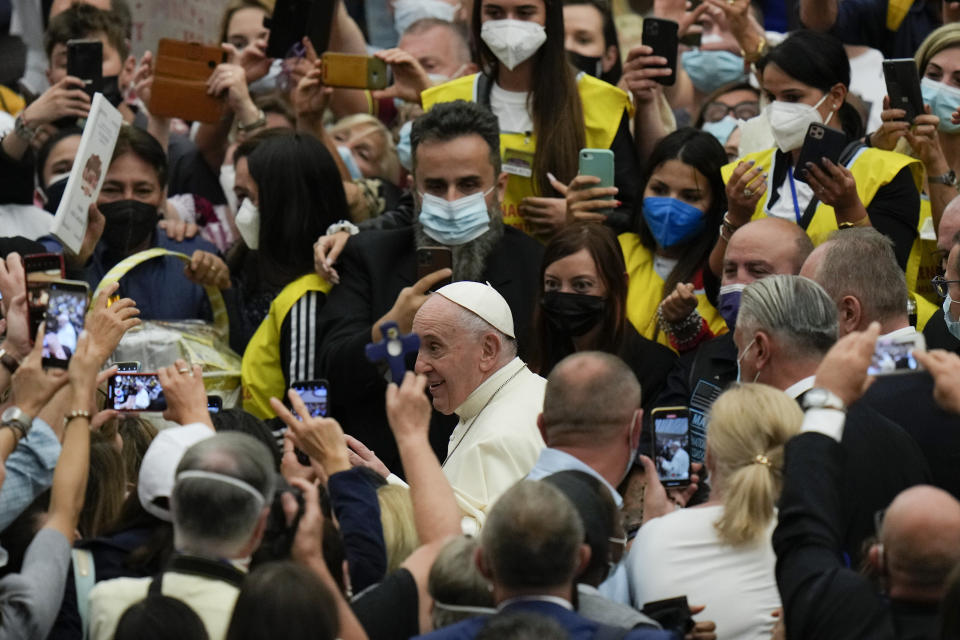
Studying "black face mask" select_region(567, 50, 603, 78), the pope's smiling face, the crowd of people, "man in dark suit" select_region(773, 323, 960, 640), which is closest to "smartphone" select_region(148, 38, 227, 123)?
the crowd of people

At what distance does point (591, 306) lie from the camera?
7070 millimetres

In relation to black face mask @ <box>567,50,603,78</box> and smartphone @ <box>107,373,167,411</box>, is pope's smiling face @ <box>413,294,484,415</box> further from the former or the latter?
black face mask @ <box>567,50,603,78</box>

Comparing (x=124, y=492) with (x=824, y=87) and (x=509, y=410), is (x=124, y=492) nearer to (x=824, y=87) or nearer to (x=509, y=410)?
(x=509, y=410)

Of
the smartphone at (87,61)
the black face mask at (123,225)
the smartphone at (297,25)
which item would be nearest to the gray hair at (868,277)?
the black face mask at (123,225)

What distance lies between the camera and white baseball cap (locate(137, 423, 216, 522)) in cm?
484

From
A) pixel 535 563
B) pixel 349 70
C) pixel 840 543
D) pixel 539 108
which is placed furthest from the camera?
pixel 349 70

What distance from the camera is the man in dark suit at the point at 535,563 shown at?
4137 millimetres

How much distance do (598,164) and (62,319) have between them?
2767mm

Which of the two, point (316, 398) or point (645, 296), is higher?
point (645, 296)

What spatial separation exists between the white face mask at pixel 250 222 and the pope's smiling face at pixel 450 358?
5.98 feet

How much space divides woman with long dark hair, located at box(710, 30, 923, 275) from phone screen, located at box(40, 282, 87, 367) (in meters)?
2.83

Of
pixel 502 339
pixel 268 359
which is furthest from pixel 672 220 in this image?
pixel 268 359

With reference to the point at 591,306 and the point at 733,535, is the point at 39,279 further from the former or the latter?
the point at 733,535

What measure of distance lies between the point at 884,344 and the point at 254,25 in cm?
629
